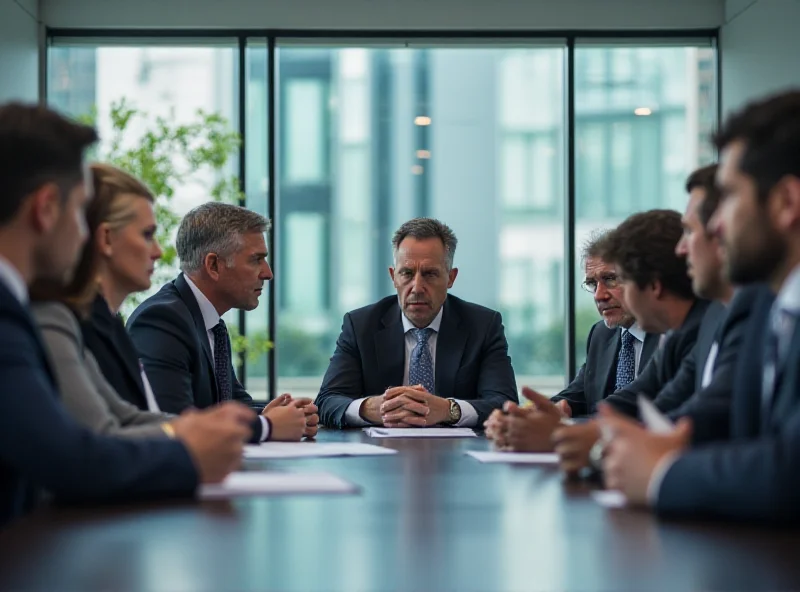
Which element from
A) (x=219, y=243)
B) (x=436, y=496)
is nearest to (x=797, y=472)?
(x=436, y=496)

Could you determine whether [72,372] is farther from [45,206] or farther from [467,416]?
[467,416]

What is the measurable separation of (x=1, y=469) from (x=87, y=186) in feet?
1.81

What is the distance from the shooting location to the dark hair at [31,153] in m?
1.82

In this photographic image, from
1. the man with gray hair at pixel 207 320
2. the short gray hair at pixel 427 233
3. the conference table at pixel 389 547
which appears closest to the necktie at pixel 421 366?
the short gray hair at pixel 427 233

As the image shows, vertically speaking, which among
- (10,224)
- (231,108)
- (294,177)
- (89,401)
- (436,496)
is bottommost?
(436,496)

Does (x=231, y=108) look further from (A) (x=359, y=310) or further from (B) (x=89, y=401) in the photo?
(B) (x=89, y=401)

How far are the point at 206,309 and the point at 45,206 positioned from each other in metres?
2.18

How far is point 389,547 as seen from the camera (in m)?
1.60

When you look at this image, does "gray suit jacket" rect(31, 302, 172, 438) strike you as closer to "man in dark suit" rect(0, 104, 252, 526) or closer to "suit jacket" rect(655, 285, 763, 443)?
"man in dark suit" rect(0, 104, 252, 526)

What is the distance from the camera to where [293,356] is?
25.3 feet

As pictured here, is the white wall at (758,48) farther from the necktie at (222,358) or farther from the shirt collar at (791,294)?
the shirt collar at (791,294)

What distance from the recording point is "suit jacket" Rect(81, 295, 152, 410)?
273cm

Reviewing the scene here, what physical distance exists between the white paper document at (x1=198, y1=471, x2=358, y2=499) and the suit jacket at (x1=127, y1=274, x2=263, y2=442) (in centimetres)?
119

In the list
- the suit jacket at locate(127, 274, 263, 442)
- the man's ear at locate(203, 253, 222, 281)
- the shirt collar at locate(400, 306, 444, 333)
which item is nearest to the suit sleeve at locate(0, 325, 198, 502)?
the suit jacket at locate(127, 274, 263, 442)
